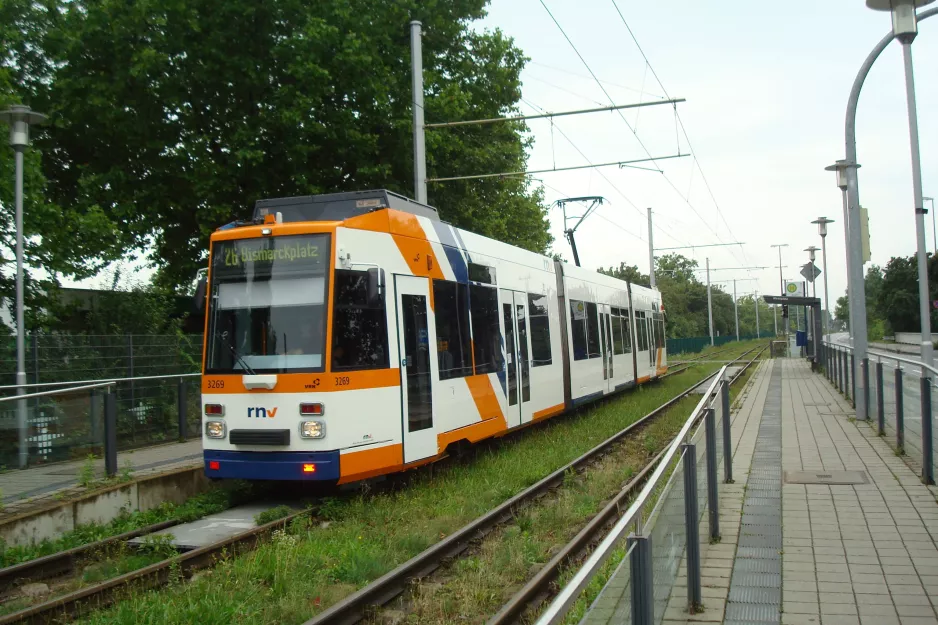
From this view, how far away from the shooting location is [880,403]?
12195 millimetres

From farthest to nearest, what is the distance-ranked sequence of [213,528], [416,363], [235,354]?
[416,363]
[235,354]
[213,528]

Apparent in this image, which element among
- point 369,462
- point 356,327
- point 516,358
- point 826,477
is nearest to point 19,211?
point 356,327

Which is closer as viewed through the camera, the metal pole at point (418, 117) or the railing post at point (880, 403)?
the railing post at point (880, 403)

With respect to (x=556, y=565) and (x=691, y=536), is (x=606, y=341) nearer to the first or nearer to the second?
(x=556, y=565)

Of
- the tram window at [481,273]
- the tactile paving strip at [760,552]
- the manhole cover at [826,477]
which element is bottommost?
the tactile paving strip at [760,552]

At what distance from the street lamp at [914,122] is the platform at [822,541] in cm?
204

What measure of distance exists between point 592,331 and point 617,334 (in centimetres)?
261

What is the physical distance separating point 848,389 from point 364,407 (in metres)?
13.1

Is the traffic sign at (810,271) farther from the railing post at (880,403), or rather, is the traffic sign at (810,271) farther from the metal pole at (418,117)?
the metal pole at (418,117)

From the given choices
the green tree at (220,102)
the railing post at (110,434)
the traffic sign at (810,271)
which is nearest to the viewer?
the railing post at (110,434)

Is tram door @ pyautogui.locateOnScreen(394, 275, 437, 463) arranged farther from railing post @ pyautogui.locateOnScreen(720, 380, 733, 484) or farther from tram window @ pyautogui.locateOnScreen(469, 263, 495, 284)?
railing post @ pyautogui.locateOnScreen(720, 380, 733, 484)

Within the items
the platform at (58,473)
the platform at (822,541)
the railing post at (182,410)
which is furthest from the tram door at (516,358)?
the railing post at (182,410)

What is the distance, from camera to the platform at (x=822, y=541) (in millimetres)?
4953

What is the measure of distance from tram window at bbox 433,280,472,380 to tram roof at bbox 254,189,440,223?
1148 mm
